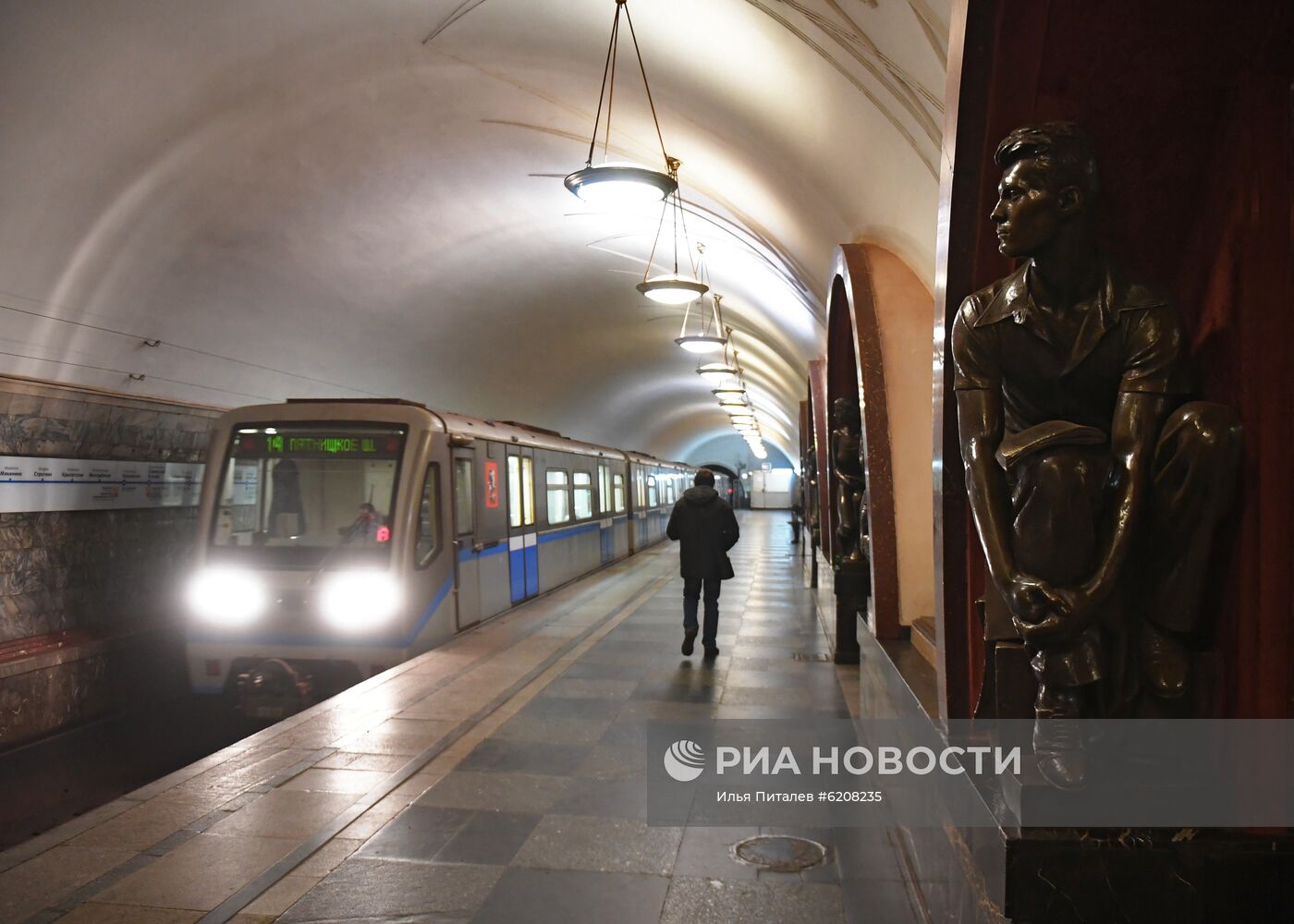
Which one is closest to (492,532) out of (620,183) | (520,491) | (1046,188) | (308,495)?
(520,491)

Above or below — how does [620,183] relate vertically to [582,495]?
above

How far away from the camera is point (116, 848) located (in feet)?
12.6

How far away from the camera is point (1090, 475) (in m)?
1.94

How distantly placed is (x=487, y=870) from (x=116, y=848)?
1675 millimetres

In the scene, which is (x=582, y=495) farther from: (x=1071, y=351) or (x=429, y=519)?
(x=1071, y=351)

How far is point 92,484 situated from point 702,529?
243 inches

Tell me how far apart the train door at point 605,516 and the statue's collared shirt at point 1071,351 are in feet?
49.5

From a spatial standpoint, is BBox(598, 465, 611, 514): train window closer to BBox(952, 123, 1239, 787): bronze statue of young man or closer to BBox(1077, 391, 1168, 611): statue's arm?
BBox(952, 123, 1239, 787): bronze statue of young man

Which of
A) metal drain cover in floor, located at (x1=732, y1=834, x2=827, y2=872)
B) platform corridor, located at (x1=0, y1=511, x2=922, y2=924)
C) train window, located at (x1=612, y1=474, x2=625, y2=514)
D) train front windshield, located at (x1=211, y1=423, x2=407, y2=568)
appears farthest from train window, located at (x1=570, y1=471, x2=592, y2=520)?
metal drain cover in floor, located at (x1=732, y1=834, x2=827, y2=872)

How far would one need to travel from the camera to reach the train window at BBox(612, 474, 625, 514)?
63.5 feet

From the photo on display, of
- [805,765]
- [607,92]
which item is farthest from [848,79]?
[805,765]

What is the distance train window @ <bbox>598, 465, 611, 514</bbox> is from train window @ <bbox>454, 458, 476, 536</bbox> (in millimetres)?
7716

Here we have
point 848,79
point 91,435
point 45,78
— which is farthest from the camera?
point 91,435

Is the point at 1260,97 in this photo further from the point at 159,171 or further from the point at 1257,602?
the point at 159,171
